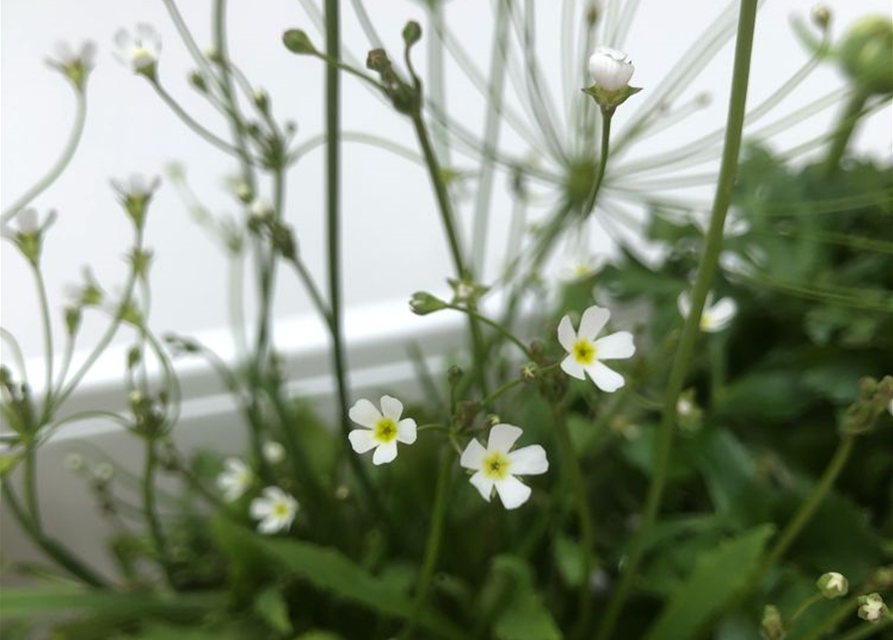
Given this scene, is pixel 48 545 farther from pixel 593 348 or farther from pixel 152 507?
pixel 593 348

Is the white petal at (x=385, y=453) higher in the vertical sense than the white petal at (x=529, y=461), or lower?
lower

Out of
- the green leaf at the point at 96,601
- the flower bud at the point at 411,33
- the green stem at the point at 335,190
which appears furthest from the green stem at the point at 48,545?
the flower bud at the point at 411,33

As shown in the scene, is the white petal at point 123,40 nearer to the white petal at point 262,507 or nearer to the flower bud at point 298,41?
the flower bud at point 298,41

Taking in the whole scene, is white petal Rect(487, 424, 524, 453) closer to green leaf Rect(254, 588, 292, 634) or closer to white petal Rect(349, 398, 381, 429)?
white petal Rect(349, 398, 381, 429)

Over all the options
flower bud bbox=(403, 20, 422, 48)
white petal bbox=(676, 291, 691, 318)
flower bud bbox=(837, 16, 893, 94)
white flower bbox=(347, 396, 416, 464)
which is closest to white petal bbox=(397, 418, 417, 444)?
white flower bbox=(347, 396, 416, 464)

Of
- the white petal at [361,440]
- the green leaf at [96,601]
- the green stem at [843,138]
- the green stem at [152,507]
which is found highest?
the green stem at [843,138]

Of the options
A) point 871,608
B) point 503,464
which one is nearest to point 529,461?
point 503,464

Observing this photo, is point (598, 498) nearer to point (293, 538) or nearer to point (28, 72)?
point (293, 538)
